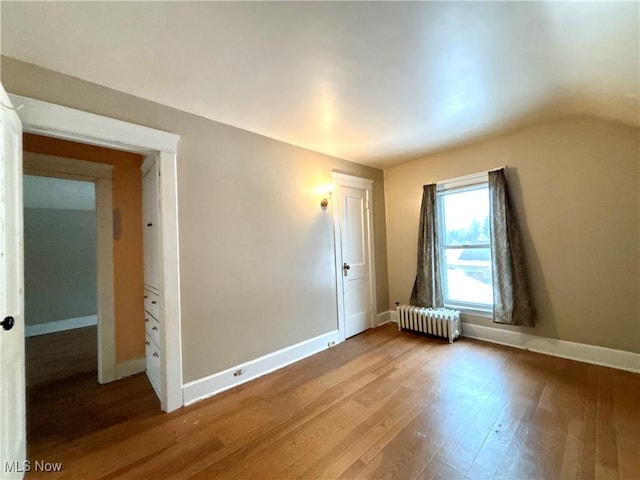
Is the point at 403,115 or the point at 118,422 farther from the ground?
the point at 403,115

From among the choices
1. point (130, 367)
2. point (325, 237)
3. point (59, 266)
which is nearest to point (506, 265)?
point (325, 237)

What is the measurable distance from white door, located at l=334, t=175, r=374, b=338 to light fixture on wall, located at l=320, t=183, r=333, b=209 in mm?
170

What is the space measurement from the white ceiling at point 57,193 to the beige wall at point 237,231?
204 cm

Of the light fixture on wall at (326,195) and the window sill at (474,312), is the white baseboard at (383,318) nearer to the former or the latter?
the window sill at (474,312)

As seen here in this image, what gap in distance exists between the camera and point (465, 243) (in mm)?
3592

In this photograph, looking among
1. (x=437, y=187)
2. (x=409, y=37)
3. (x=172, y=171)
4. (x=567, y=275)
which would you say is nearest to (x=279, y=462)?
(x=172, y=171)

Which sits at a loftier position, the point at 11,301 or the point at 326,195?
the point at 326,195

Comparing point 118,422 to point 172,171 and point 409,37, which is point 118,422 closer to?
point 172,171

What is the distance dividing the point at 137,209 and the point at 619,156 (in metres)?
5.01

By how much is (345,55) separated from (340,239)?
7.51 ft

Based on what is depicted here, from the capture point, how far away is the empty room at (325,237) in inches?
58.1

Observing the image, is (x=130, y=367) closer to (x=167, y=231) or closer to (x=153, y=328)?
(x=153, y=328)

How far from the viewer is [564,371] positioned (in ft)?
8.30

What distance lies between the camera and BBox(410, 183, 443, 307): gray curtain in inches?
146
